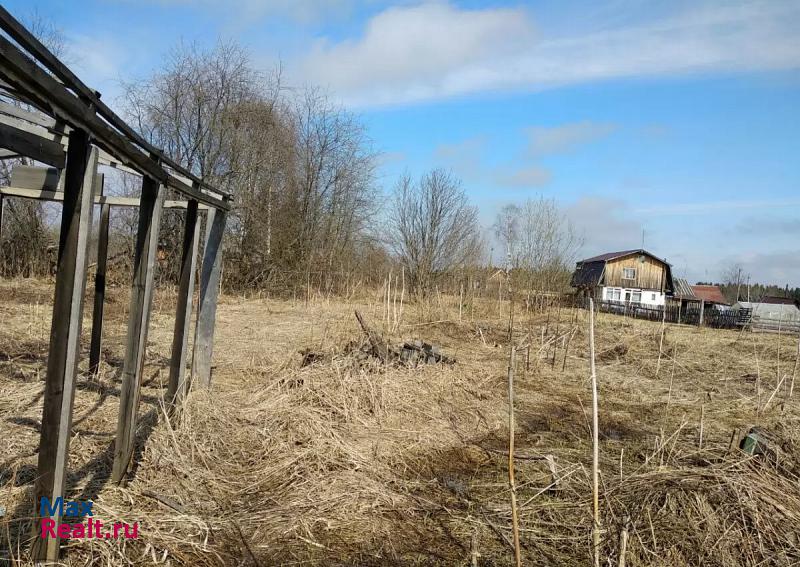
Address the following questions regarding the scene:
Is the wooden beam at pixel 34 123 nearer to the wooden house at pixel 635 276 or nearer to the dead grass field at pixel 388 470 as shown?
the dead grass field at pixel 388 470

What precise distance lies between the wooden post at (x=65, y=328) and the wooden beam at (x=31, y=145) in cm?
160

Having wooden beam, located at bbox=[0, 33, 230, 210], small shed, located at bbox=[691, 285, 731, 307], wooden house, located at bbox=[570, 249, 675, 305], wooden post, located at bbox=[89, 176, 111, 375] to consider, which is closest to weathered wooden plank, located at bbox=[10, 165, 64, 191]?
wooden post, located at bbox=[89, 176, 111, 375]

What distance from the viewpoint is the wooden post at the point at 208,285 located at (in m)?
5.87

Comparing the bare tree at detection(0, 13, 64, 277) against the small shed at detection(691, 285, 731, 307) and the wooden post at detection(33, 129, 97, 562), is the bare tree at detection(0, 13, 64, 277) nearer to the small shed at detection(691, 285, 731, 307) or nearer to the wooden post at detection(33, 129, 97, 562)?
the wooden post at detection(33, 129, 97, 562)

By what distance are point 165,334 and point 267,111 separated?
39.8ft

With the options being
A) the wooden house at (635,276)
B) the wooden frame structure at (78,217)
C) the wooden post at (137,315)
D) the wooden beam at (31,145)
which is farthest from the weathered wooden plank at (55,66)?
the wooden house at (635,276)

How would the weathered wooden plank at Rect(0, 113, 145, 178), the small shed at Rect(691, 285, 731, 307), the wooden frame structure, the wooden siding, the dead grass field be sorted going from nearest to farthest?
the wooden frame structure < the dead grass field < the weathered wooden plank at Rect(0, 113, 145, 178) < the wooden siding < the small shed at Rect(691, 285, 731, 307)

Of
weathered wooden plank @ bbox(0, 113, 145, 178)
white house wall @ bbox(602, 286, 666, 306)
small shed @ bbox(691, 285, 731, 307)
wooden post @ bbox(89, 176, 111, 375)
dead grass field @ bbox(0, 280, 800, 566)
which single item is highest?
small shed @ bbox(691, 285, 731, 307)

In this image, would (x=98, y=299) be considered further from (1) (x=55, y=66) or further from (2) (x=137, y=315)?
(1) (x=55, y=66)

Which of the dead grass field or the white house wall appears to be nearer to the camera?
the dead grass field

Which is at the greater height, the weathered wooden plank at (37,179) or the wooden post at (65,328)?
the weathered wooden plank at (37,179)

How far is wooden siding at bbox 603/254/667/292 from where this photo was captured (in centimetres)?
4362

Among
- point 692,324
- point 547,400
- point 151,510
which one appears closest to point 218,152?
point 547,400

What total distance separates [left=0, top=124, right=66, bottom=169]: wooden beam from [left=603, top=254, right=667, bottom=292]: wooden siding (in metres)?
43.5
